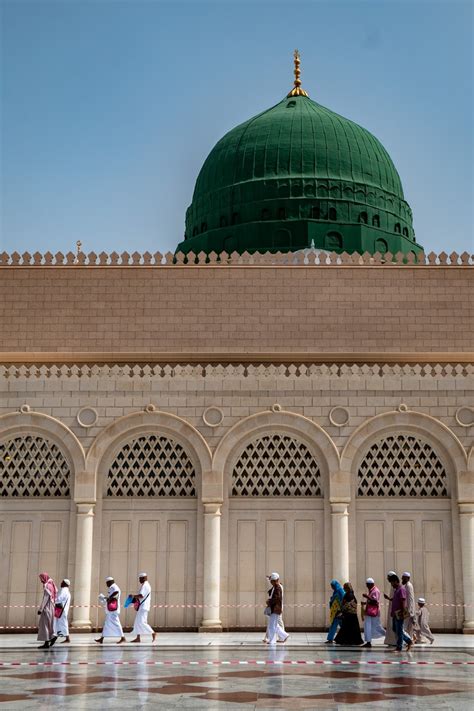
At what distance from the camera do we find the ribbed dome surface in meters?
36.0

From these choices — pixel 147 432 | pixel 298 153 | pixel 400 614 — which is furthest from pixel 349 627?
pixel 298 153

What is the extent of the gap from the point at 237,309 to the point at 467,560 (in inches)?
301

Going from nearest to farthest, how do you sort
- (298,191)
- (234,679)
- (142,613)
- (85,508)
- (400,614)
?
(234,679) < (400,614) < (142,613) < (85,508) < (298,191)

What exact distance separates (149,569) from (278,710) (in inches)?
Result: 445

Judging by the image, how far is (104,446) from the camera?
21.0 meters

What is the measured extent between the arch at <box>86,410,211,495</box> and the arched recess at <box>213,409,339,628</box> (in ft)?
1.24

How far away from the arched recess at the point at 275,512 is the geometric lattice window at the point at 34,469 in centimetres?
325

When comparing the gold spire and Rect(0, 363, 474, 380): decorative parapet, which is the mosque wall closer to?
Rect(0, 363, 474, 380): decorative parapet

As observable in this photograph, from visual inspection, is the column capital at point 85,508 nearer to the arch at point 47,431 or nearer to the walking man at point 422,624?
the arch at point 47,431

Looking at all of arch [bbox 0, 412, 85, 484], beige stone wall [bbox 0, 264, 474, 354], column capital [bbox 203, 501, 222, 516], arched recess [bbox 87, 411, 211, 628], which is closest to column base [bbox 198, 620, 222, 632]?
arched recess [bbox 87, 411, 211, 628]

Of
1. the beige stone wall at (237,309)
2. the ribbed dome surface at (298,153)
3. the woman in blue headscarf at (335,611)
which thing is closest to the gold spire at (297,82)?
the ribbed dome surface at (298,153)

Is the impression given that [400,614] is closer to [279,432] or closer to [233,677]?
[233,677]

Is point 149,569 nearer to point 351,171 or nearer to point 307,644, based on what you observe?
point 307,644

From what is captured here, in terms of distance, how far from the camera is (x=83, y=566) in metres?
20.5
